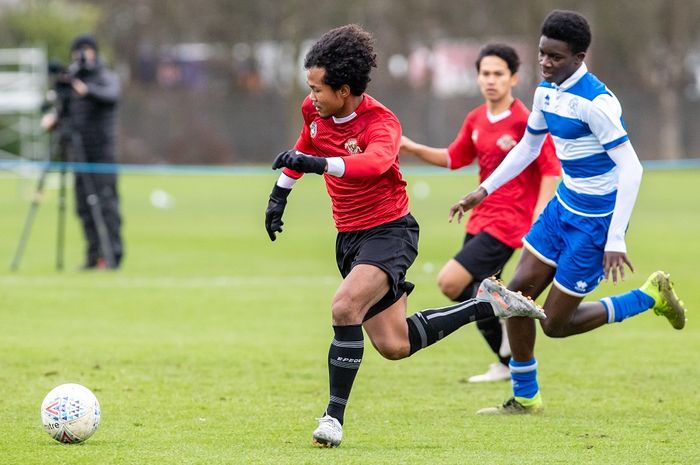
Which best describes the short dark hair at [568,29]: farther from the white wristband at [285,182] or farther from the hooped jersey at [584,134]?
the white wristband at [285,182]

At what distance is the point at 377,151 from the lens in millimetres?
6309

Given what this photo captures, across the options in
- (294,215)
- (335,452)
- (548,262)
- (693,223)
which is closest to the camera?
(335,452)

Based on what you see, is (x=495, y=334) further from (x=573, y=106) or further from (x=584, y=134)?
(x=573, y=106)

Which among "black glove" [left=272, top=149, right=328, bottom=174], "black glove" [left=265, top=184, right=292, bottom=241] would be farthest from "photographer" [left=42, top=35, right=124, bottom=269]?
"black glove" [left=272, top=149, right=328, bottom=174]

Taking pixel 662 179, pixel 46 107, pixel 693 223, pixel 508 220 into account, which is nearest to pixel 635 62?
pixel 662 179

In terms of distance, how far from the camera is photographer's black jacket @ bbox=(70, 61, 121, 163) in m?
15.1

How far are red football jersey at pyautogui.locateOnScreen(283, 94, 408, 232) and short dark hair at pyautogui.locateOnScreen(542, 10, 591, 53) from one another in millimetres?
1094

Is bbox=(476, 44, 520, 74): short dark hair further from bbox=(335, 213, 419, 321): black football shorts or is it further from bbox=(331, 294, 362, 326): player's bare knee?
bbox=(331, 294, 362, 326): player's bare knee

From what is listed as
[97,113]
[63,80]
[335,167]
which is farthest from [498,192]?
[97,113]

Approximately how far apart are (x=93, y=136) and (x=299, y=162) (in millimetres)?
10124

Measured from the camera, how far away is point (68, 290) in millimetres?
13555

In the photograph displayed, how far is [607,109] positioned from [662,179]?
3080cm

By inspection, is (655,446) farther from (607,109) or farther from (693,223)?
(693,223)

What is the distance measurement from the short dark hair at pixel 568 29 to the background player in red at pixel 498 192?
5.65 ft
